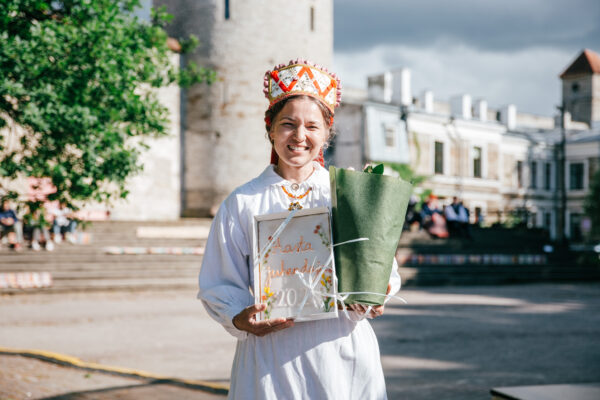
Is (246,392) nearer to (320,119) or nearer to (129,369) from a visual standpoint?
(320,119)

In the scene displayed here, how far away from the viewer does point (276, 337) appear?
7.54ft

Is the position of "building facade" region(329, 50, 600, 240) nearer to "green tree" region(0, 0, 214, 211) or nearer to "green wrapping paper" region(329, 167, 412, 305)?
"green tree" region(0, 0, 214, 211)

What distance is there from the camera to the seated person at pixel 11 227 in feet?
52.7

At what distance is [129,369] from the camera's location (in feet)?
21.7

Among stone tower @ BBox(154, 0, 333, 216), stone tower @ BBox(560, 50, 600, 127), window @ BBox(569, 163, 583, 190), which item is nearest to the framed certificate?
stone tower @ BBox(154, 0, 333, 216)

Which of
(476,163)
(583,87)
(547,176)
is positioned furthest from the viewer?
(583,87)

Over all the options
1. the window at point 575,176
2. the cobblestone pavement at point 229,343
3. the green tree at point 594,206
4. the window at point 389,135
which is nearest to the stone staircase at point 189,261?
the cobblestone pavement at point 229,343

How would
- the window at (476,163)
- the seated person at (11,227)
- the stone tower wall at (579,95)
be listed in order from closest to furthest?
1. the seated person at (11,227)
2. the window at (476,163)
3. the stone tower wall at (579,95)

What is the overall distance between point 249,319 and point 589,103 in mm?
74102

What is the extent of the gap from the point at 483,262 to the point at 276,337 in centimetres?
2181

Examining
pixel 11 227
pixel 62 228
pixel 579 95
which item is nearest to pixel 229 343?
pixel 11 227

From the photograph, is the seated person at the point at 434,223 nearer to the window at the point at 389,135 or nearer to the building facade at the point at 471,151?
the building facade at the point at 471,151

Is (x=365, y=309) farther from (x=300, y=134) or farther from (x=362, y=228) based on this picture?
(x=300, y=134)

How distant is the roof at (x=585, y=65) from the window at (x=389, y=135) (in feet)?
132
